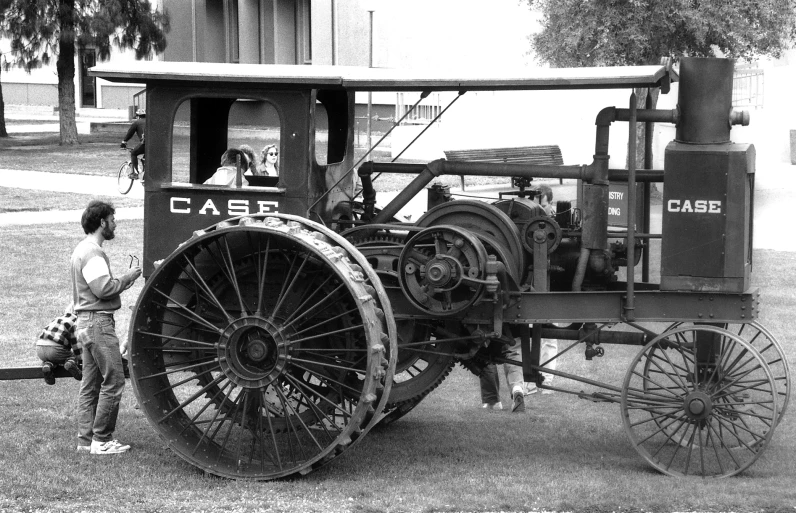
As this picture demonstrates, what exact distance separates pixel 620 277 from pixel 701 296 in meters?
1.65

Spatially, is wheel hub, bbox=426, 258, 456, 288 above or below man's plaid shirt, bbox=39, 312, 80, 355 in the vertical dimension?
above

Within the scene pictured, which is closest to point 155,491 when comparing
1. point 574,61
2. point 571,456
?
point 571,456

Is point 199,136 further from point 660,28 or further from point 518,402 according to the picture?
point 660,28

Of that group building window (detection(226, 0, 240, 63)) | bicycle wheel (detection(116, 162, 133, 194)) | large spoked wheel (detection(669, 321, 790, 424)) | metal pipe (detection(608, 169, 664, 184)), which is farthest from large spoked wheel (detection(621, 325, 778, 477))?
building window (detection(226, 0, 240, 63))

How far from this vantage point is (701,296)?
611cm

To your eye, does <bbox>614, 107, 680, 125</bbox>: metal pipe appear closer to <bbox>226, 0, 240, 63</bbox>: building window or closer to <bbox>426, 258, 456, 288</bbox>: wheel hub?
<bbox>426, 258, 456, 288</bbox>: wheel hub

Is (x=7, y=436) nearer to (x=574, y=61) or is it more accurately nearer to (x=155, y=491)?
(x=155, y=491)

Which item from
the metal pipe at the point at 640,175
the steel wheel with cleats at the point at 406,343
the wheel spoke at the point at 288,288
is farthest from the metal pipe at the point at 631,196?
the wheel spoke at the point at 288,288

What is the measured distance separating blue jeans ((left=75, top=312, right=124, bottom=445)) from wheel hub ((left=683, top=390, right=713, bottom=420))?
324 cm

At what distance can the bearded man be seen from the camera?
21.1 feet

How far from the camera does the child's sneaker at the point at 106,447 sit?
6484 millimetres

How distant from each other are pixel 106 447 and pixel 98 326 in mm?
709

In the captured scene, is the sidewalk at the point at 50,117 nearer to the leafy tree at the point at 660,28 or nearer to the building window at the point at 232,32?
the building window at the point at 232,32

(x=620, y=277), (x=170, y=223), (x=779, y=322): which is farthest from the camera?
(x=779, y=322)
